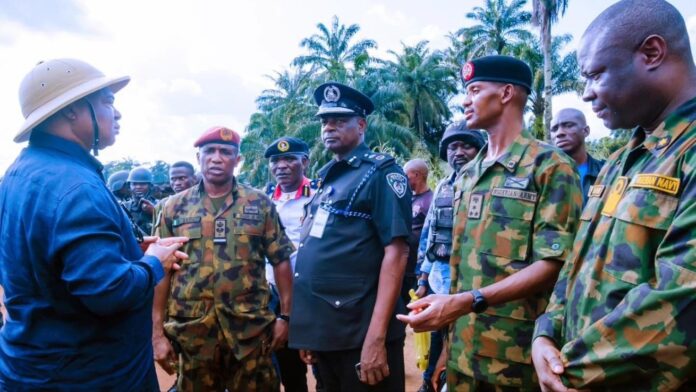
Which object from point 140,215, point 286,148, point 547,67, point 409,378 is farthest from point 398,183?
point 547,67

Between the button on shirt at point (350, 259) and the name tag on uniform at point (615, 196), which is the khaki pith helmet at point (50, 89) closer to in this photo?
the button on shirt at point (350, 259)

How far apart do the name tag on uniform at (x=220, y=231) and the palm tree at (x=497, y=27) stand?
2918 cm

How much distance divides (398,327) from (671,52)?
6.21 ft

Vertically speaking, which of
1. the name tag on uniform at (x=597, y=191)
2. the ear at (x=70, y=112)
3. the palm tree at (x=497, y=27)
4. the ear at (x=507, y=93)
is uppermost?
A: the palm tree at (x=497, y=27)

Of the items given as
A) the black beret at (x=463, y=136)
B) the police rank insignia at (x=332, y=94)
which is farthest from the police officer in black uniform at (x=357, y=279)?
the black beret at (x=463, y=136)

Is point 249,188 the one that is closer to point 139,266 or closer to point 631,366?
point 139,266

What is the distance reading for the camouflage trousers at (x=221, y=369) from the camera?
3.04 metres

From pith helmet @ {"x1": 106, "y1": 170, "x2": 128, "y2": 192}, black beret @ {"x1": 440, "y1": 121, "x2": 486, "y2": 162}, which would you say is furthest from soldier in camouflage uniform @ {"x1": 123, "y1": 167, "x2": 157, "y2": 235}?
black beret @ {"x1": 440, "y1": 121, "x2": 486, "y2": 162}

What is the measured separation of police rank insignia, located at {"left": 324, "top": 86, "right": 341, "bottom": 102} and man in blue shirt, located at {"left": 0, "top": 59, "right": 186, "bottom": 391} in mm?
1290

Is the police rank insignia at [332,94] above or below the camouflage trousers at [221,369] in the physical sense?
above


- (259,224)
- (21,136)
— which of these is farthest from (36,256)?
(259,224)

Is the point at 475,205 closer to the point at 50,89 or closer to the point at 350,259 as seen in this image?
the point at 350,259

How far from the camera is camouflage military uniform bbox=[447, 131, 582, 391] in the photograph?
198 centimetres

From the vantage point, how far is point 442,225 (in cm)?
385
